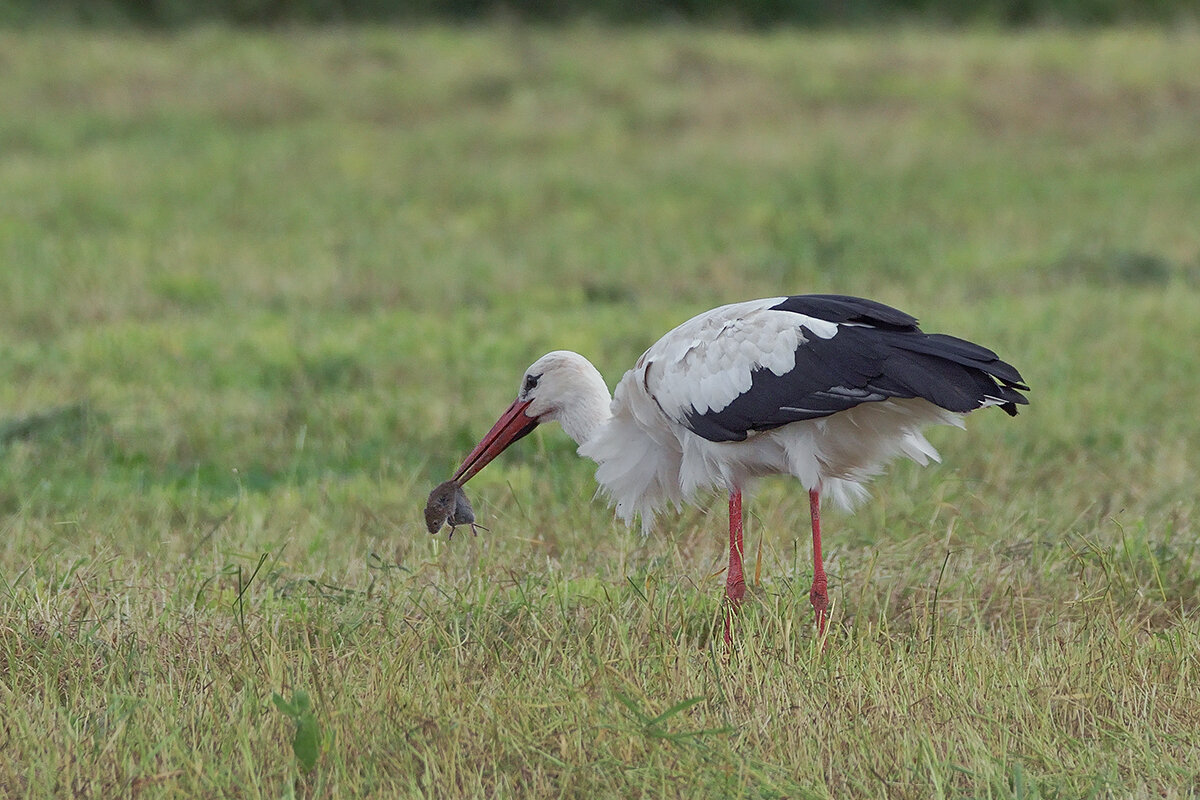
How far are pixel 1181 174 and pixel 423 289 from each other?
26.3 ft

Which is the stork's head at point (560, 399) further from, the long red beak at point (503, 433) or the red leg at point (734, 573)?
the red leg at point (734, 573)

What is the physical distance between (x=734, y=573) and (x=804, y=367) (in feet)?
2.02

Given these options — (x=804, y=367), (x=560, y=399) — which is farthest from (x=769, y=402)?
(x=560, y=399)

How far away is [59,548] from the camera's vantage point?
4906 millimetres

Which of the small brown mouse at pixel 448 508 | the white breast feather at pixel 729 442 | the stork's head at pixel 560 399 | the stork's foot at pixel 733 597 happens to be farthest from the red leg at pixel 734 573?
the small brown mouse at pixel 448 508

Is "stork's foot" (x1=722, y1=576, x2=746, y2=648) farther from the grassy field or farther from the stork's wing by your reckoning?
the stork's wing

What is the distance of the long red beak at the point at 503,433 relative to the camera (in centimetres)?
484

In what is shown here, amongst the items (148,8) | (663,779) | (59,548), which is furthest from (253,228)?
(148,8)

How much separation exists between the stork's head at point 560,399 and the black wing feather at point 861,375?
1.64ft

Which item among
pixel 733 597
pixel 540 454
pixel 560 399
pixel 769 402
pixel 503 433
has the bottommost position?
pixel 540 454

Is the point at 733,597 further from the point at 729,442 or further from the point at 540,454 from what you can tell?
the point at 540,454

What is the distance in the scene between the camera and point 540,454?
630 centimetres

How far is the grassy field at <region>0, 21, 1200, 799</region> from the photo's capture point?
330cm

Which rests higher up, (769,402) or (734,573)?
(769,402)
